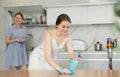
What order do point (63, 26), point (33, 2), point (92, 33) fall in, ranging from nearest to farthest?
point (63, 26) → point (92, 33) → point (33, 2)

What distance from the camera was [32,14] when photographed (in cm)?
466

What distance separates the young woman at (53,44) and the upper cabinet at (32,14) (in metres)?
1.98

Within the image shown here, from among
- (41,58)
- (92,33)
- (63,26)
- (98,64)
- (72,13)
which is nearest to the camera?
(63,26)

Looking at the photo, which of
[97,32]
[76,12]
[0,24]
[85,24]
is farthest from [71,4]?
[0,24]

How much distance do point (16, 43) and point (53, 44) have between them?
170 cm

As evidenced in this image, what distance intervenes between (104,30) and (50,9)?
1.15 m

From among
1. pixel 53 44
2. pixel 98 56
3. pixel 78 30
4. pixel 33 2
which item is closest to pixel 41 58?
pixel 53 44

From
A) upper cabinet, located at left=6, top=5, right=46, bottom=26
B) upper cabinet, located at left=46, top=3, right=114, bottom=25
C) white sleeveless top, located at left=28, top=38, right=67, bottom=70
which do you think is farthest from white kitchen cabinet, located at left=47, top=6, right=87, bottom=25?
white sleeveless top, located at left=28, top=38, right=67, bottom=70

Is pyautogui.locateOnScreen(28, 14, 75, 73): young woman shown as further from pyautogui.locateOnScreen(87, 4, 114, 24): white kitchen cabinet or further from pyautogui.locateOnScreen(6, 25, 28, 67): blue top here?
pyautogui.locateOnScreen(87, 4, 114, 24): white kitchen cabinet

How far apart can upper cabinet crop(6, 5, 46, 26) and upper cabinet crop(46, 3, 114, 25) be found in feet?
1.02

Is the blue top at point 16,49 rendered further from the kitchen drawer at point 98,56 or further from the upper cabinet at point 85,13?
the kitchen drawer at point 98,56

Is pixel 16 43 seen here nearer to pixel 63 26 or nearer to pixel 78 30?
pixel 78 30

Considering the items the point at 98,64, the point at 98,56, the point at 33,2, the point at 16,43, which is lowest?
the point at 98,64

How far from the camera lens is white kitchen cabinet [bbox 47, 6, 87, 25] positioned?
4098mm
